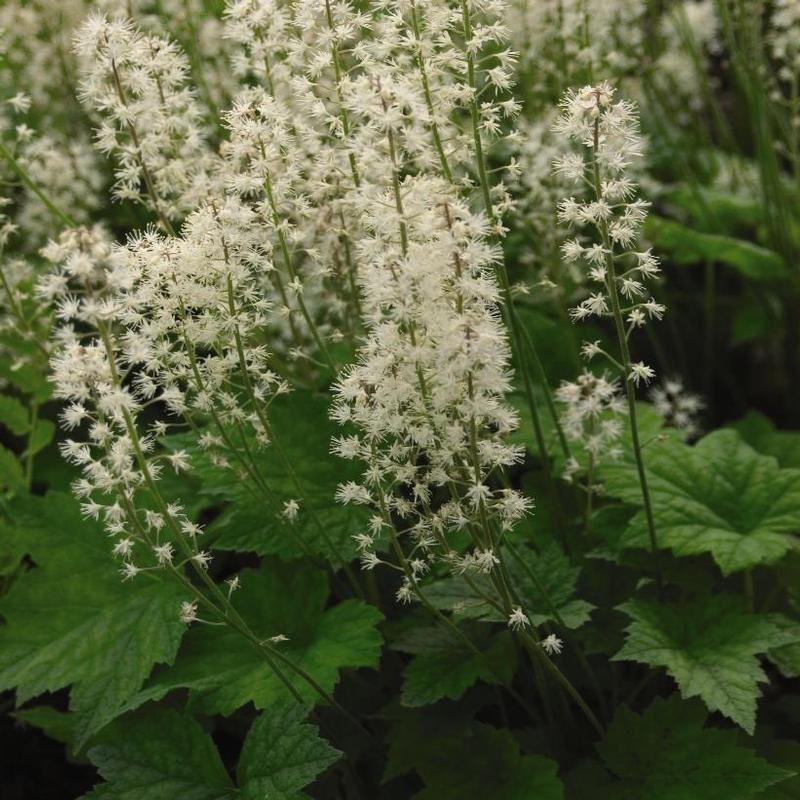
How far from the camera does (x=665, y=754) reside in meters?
2.56

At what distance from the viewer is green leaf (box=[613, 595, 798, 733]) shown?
2.39 m

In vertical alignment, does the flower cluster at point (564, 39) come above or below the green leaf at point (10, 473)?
above

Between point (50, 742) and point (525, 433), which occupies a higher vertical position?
point (525, 433)

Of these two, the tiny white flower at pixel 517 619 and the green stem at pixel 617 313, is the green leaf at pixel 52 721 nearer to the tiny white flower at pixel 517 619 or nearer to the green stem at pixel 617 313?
the tiny white flower at pixel 517 619

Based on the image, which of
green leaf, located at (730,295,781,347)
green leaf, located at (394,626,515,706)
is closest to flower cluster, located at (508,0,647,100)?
green leaf, located at (730,295,781,347)

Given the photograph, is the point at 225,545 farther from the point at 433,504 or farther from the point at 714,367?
the point at 714,367

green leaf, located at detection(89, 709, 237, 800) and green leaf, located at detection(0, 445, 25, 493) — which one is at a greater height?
green leaf, located at detection(0, 445, 25, 493)

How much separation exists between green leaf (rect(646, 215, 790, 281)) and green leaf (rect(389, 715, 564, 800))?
274cm

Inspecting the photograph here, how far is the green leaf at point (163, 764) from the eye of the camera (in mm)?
2430

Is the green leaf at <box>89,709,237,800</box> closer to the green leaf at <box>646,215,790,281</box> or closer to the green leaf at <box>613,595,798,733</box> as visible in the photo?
the green leaf at <box>613,595,798,733</box>

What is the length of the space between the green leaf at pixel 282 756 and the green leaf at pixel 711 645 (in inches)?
31.8

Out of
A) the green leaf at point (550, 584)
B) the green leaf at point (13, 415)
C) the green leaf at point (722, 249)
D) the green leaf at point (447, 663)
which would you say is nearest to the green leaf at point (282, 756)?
the green leaf at point (447, 663)

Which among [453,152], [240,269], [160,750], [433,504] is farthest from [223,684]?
[453,152]

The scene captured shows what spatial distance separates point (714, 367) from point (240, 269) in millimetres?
3680
